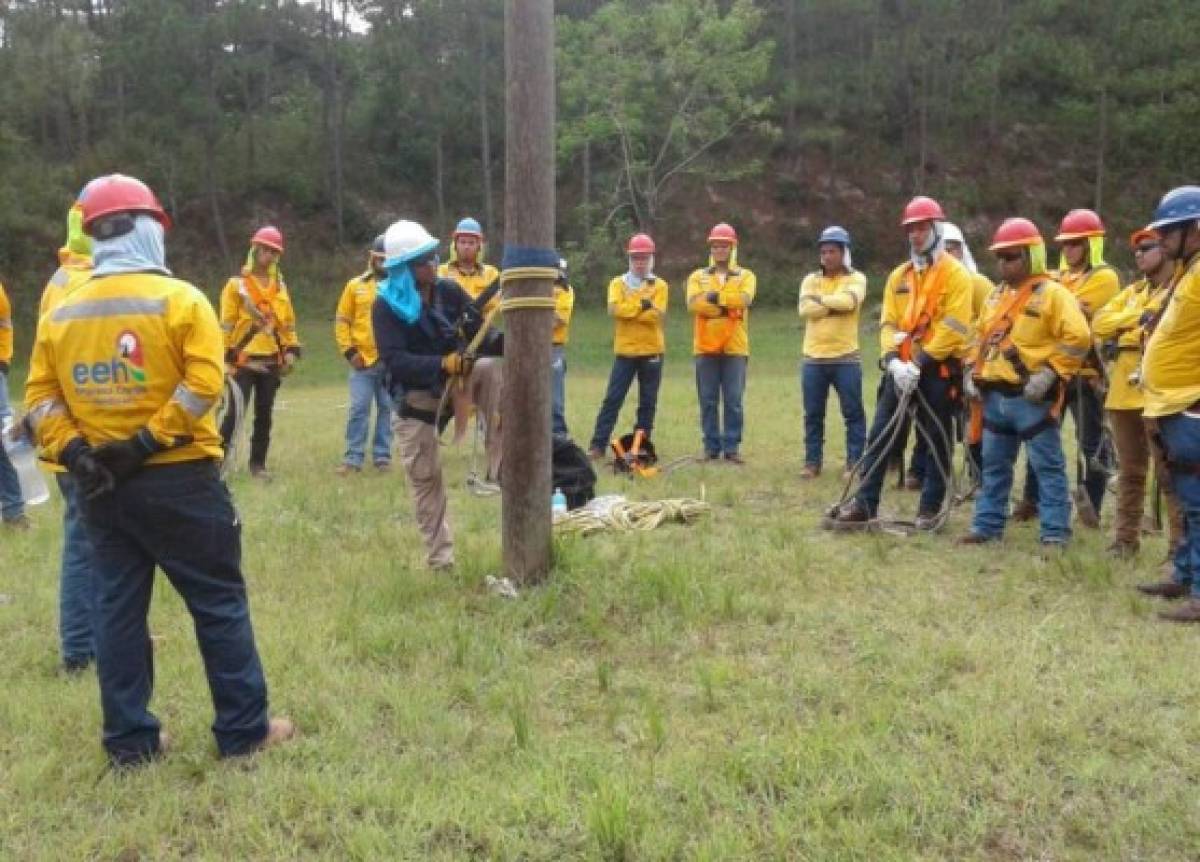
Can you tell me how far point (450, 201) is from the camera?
41.4 meters

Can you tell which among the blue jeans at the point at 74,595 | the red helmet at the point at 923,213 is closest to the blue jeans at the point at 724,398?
the red helmet at the point at 923,213

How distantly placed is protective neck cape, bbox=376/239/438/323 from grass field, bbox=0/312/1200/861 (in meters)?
1.43

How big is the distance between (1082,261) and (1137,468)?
1.72 meters

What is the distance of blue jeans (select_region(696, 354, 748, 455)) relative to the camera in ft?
34.8

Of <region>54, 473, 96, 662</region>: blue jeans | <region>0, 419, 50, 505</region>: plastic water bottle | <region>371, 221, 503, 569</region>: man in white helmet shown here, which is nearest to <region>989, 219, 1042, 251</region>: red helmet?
<region>371, 221, 503, 569</region>: man in white helmet

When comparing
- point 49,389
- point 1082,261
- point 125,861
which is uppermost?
point 1082,261

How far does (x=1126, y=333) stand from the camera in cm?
657

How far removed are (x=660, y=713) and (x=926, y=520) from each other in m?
3.79

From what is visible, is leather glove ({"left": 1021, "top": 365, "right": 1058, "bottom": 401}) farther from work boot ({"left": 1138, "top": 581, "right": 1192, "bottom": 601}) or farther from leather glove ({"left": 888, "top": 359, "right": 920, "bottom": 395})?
work boot ({"left": 1138, "top": 581, "right": 1192, "bottom": 601})

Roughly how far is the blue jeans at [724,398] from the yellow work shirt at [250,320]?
4.10m

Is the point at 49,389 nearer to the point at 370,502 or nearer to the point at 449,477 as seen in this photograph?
the point at 370,502

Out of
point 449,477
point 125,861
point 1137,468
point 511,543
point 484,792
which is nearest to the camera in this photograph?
point 125,861

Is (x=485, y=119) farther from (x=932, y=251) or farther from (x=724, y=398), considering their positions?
(x=932, y=251)

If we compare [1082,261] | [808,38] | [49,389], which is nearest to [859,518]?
[1082,261]
